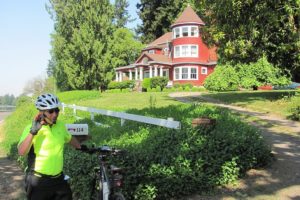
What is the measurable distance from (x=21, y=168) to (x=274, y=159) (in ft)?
21.7

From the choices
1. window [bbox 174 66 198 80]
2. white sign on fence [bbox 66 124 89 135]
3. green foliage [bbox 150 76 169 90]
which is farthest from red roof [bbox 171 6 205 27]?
white sign on fence [bbox 66 124 89 135]

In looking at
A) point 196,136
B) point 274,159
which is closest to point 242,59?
point 274,159

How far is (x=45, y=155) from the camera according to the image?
4441 millimetres

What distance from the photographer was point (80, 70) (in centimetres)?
4384

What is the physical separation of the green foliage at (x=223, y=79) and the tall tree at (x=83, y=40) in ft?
38.5

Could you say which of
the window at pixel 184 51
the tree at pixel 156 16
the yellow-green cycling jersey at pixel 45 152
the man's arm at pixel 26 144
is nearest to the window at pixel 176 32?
the window at pixel 184 51

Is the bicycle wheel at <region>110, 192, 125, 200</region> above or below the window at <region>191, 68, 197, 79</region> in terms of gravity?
below

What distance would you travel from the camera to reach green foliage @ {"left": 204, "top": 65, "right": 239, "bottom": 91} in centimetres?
3700

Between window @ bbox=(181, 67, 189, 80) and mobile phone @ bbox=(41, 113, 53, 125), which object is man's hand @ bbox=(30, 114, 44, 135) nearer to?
mobile phone @ bbox=(41, 113, 53, 125)

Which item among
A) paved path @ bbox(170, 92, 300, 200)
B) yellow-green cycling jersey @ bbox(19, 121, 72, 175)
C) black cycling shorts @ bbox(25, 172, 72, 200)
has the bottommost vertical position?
paved path @ bbox(170, 92, 300, 200)

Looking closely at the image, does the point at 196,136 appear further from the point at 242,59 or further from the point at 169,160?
the point at 242,59

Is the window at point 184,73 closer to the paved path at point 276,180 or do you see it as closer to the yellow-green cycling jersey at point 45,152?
the paved path at point 276,180

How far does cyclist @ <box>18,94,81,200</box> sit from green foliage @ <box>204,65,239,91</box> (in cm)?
3321

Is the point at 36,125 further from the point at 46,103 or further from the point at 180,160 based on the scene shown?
the point at 180,160
